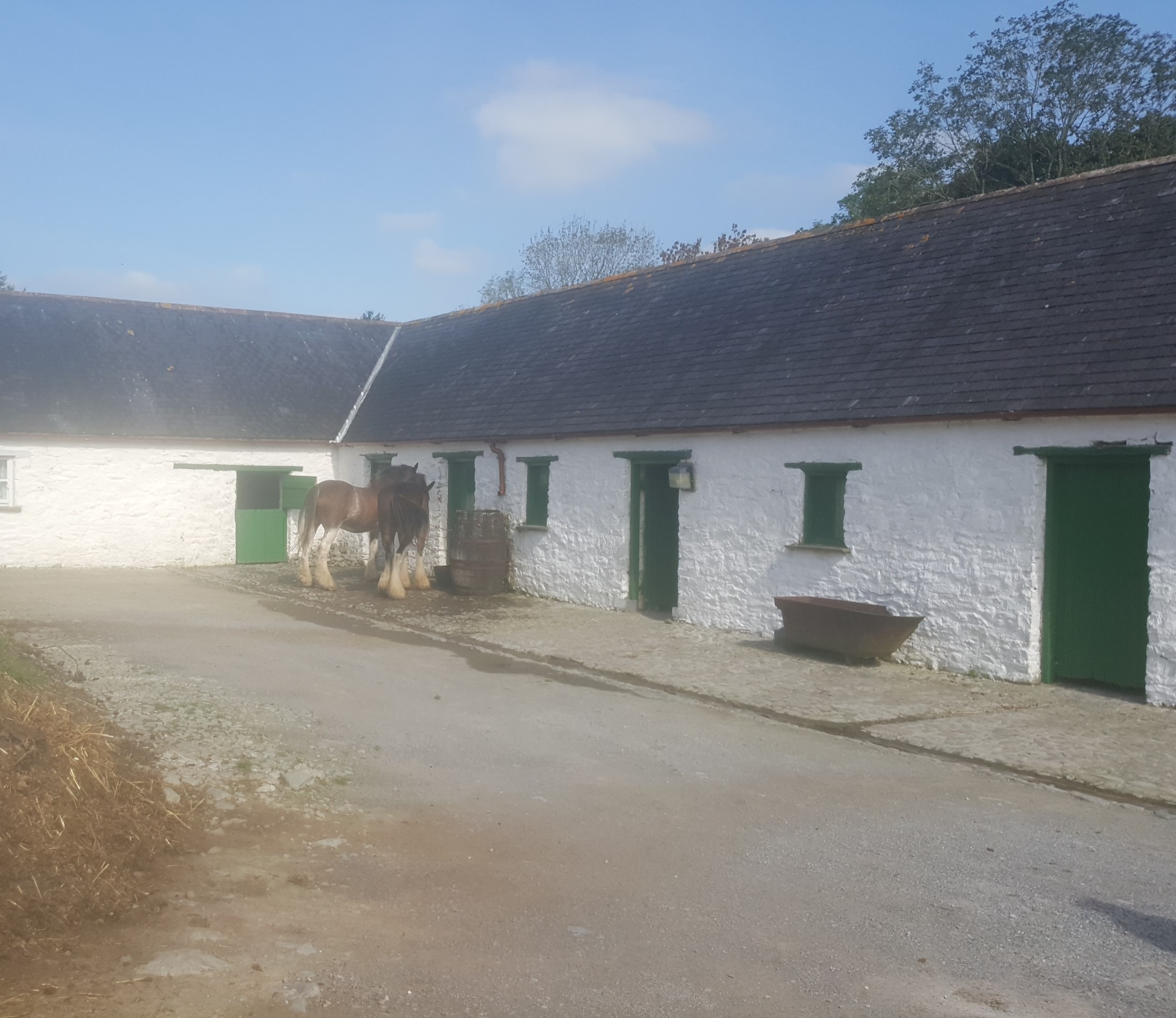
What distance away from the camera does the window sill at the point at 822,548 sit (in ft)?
45.7

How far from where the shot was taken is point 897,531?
43.7ft

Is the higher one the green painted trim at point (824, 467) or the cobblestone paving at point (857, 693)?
the green painted trim at point (824, 467)

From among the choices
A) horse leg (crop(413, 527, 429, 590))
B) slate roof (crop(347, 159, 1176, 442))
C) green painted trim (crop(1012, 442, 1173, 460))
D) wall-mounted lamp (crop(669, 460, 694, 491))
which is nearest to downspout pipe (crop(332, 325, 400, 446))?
slate roof (crop(347, 159, 1176, 442))

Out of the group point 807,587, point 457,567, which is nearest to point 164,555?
point 457,567

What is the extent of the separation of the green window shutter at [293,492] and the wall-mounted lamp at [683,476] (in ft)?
35.9

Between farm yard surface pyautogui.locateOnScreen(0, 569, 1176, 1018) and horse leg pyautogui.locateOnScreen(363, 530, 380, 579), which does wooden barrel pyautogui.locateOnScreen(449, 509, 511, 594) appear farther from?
farm yard surface pyautogui.locateOnScreen(0, 569, 1176, 1018)

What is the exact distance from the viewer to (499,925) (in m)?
5.16

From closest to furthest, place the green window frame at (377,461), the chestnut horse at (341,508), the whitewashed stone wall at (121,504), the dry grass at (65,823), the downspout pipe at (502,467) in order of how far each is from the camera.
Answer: the dry grass at (65,823) → the downspout pipe at (502,467) → the chestnut horse at (341,508) → the whitewashed stone wall at (121,504) → the green window frame at (377,461)

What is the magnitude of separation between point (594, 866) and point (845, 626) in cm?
733

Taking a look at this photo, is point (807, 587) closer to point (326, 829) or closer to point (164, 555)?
point (326, 829)

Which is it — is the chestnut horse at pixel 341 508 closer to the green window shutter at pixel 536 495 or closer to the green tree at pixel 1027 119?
the green window shutter at pixel 536 495

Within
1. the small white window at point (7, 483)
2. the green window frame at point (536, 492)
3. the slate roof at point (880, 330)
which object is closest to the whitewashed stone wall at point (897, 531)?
the slate roof at point (880, 330)

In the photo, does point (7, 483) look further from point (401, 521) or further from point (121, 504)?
point (401, 521)

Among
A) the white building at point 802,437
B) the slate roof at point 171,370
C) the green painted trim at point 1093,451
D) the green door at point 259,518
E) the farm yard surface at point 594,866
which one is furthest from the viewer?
the green door at point 259,518
